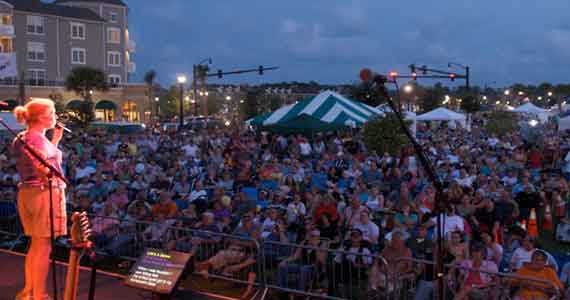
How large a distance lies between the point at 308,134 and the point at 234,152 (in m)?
4.92

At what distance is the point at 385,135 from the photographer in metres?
17.2

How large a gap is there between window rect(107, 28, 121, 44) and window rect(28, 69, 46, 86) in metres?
7.32

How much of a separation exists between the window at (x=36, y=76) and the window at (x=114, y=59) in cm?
641

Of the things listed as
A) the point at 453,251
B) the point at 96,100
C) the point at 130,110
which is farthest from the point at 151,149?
the point at 130,110

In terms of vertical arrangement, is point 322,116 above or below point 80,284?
above

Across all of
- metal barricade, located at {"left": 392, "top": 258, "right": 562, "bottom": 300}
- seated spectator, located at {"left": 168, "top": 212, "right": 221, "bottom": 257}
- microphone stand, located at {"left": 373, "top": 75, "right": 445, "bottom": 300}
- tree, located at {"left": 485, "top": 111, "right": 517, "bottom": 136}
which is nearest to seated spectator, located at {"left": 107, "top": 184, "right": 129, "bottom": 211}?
seated spectator, located at {"left": 168, "top": 212, "right": 221, "bottom": 257}

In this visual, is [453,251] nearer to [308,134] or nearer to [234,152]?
[234,152]

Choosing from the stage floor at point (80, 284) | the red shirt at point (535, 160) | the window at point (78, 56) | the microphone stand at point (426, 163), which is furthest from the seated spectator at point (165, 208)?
the window at point (78, 56)

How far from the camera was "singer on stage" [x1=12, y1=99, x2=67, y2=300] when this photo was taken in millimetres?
4383

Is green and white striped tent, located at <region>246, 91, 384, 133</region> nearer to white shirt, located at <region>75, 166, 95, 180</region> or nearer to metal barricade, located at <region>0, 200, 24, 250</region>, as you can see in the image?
white shirt, located at <region>75, 166, 95, 180</region>

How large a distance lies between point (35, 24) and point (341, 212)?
46517 mm

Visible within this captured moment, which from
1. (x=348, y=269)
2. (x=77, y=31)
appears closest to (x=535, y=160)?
(x=348, y=269)

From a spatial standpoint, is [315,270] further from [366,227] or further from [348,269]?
[366,227]

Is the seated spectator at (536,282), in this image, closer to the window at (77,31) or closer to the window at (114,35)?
the window at (77,31)
